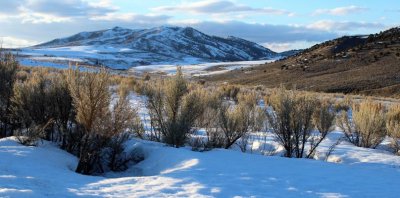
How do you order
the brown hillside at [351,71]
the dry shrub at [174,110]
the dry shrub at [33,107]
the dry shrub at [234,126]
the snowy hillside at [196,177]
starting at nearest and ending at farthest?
the snowy hillside at [196,177], the dry shrub at [174,110], the dry shrub at [33,107], the dry shrub at [234,126], the brown hillside at [351,71]

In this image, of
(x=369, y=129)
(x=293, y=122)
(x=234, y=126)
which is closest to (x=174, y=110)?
(x=234, y=126)

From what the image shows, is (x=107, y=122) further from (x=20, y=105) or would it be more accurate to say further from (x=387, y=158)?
(x=387, y=158)

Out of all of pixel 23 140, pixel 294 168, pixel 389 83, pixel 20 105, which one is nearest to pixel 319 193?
pixel 294 168

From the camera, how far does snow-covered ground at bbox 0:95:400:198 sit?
7.64m

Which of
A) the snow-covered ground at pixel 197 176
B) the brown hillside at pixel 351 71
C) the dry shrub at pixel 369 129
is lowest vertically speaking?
the snow-covered ground at pixel 197 176

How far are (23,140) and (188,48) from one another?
587 feet

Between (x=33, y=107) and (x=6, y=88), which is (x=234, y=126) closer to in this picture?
(x=33, y=107)

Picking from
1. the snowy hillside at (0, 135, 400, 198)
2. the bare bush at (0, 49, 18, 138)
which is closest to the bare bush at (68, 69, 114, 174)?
the snowy hillside at (0, 135, 400, 198)

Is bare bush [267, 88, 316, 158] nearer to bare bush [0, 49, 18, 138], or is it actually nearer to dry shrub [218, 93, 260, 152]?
dry shrub [218, 93, 260, 152]


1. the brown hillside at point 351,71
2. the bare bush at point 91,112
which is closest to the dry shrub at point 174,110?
the bare bush at point 91,112

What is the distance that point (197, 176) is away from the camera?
870cm

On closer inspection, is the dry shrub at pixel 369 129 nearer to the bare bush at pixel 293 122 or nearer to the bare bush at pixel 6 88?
the bare bush at pixel 293 122

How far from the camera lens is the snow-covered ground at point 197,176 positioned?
764cm

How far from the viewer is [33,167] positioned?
29.0 ft
